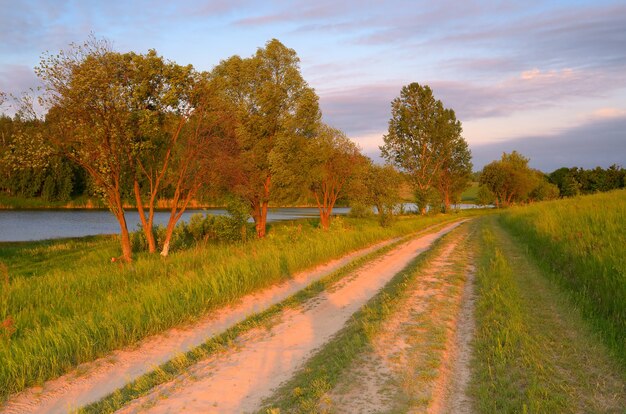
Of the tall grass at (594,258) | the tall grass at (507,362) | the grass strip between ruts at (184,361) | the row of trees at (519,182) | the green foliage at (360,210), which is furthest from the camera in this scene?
the row of trees at (519,182)

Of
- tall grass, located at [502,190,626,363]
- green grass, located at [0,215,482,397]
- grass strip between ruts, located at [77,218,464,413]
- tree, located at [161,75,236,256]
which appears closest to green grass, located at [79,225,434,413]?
grass strip between ruts, located at [77,218,464,413]

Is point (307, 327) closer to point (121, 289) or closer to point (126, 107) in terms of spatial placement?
point (121, 289)

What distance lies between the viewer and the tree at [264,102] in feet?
86.7

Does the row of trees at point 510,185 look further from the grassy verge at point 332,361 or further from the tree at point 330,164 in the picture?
the grassy verge at point 332,361

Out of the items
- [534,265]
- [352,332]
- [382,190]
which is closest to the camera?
[352,332]

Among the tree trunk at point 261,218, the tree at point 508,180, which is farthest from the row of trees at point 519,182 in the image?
the tree trunk at point 261,218

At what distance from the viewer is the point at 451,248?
19094mm

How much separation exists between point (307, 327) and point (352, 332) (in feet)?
3.41

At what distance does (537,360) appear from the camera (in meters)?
5.64

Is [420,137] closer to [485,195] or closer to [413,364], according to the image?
[485,195]

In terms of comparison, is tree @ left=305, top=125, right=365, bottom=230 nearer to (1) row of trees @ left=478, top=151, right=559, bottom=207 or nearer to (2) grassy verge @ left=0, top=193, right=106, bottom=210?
(2) grassy verge @ left=0, top=193, right=106, bottom=210

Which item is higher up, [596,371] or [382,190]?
[382,190]

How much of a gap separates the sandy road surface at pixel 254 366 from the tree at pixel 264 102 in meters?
17.9

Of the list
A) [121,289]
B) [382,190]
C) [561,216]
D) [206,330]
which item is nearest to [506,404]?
[206,330]
